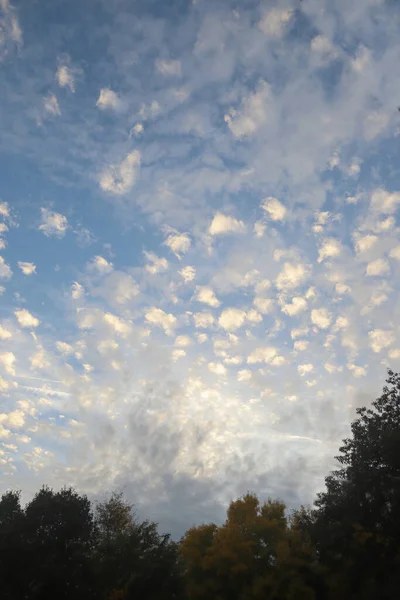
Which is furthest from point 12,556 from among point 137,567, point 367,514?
point 367,514

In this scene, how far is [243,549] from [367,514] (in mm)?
11974

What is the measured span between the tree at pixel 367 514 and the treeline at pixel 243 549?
75mm

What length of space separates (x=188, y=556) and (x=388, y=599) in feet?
61.8

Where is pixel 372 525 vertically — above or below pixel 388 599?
above

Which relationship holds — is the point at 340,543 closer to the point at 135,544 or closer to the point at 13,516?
the point at 135,544

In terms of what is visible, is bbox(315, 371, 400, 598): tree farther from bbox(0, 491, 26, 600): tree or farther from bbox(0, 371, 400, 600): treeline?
bbox(0, 491, 26, 600): tree

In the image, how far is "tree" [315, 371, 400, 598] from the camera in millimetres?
28188

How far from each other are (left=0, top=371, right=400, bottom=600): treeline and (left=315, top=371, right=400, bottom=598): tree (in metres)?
0.08

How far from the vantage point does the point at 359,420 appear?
35625mm

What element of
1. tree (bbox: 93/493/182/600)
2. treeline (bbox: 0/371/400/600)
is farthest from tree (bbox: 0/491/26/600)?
tree (bbox: 93/493/182/600)

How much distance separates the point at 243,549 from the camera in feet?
115

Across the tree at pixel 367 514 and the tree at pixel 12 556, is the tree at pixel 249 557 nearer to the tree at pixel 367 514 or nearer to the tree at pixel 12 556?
the tree at pixel 367 514

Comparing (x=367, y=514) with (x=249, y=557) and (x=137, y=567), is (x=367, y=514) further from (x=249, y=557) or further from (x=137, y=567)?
(x=137, y=567)

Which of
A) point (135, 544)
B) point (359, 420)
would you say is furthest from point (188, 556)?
point (359, 420)
